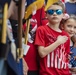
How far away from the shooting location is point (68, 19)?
187cm

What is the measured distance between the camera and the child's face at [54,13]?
5.26ft

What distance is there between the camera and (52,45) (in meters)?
1.55

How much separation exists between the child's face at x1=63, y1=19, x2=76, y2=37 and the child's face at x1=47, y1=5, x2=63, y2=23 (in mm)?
244

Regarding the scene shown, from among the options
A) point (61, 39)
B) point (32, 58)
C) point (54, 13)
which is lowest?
point (32, 58)

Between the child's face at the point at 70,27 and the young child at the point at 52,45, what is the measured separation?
0.22 m

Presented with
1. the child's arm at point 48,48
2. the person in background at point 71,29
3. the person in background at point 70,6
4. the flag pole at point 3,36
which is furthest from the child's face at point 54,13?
the flag pole at point 3,36

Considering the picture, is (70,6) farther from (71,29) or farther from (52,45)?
(52,45)

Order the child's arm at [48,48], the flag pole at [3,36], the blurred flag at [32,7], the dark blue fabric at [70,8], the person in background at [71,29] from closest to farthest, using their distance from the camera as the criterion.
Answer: the flag pole at [3,36]
the blurred flag at [32,7]
the child's arm at [48,48]
the person in background at [71,29]
the dark blue fabric at [70,8]

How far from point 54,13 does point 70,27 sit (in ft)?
0.94

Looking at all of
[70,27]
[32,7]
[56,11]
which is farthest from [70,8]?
[32,7]

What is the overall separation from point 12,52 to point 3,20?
114 millimetres

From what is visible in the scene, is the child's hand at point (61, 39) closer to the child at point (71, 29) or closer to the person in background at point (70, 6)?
the child at point (71, 29)

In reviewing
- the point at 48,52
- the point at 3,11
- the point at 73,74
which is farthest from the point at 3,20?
the point at 73,74

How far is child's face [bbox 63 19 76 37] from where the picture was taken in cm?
185
